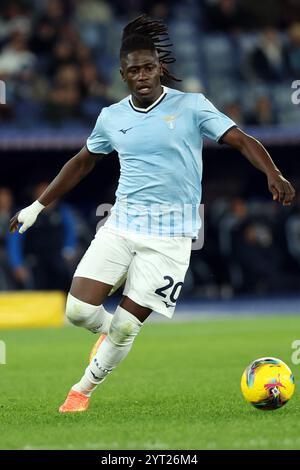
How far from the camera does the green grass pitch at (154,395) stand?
6707 mm

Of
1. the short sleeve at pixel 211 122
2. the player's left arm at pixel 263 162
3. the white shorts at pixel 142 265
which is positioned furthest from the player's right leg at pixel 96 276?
the player's left arm at pixel 263 162

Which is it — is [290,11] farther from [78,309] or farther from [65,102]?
[78,309]

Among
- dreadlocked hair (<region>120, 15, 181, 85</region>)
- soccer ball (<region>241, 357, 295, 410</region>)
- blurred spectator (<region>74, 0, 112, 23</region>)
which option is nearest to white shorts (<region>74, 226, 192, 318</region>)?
soccer ball (<region>241, 357, 295, 410</region>)

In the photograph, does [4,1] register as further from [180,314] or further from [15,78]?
[180,314]

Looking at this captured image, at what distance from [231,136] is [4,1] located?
1690cm

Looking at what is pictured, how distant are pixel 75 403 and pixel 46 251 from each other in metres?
12.1

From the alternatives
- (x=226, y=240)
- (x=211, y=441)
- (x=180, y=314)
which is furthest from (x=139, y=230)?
(x=226, y=240)

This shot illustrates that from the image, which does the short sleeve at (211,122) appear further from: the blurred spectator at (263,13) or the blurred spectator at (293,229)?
the blurred spectator at (263,13)

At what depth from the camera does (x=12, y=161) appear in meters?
22.8

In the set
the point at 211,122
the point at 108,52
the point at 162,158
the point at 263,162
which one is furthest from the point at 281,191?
the point at 108,52

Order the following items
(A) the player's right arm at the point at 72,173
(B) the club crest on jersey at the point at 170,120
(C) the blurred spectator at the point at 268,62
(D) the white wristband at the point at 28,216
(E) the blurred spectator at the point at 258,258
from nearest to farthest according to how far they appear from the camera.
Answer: (B) the club crest on jersey at the point at 170,120
(A) the player's right arm at the point at 72,173
(D) the white wristband at the point at 28,216
(E) the blurred spectator at the point at 258,258
(C) the blurred spectator at the point at 268,62

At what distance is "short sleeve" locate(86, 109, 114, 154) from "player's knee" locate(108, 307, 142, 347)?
4.01 ft

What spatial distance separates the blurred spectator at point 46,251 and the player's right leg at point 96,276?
11.5 meters

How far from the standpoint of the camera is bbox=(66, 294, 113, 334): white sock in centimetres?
801
